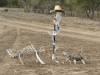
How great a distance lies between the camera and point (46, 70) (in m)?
12.7

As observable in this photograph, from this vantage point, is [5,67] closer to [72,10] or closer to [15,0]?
[72,10]

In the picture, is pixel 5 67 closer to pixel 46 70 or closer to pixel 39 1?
pixel 46 70

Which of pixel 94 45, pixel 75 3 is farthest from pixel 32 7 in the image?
pixel 94 45

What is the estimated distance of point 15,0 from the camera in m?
87.9

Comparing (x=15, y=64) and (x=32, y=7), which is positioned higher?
(x=15, y=64)

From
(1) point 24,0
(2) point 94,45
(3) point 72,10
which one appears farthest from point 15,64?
(1) point 24,0

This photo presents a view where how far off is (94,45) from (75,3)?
34847mm

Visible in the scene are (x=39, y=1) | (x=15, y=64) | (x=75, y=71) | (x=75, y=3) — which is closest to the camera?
(x=75, y=71)

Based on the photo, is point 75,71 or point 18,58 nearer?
point 75,71

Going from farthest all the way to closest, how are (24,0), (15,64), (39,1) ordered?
(24,0) < (39,1) < (15,64)

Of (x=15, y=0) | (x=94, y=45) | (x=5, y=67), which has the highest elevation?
(x=5, y=67)

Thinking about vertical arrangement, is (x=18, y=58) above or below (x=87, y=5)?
above

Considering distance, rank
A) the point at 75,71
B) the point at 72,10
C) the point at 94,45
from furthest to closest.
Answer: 1. the point at 72,10
2. the point at 94,45
3. the point at 75,71

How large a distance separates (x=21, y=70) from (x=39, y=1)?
5470cm
